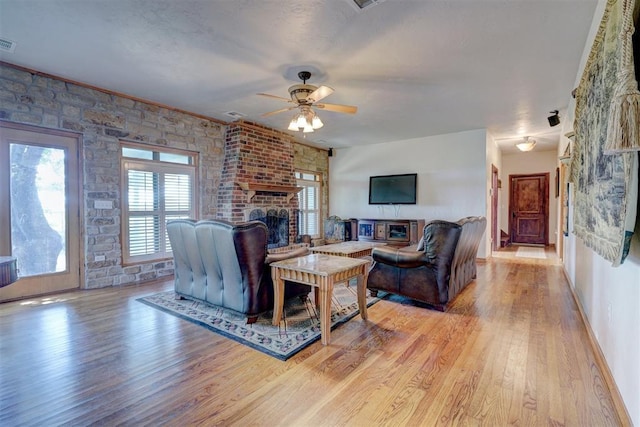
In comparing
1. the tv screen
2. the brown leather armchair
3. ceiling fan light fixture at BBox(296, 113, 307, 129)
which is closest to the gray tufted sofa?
the brown leather armchair

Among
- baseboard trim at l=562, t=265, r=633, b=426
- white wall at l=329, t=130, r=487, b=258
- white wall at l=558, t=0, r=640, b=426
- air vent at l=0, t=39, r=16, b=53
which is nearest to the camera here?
white wall at l=558, t=0, r=640, b=426

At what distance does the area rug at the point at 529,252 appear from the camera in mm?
6703

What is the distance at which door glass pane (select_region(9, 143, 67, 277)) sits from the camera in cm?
349

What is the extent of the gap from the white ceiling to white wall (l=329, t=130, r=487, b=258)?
1.59 m

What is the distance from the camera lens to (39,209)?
3.65m

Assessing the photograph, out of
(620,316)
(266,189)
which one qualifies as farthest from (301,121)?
(620,316)

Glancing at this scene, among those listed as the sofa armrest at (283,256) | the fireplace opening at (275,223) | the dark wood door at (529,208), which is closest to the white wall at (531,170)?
the dark wood door at (529,208)

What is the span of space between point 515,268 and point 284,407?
5.19 meters

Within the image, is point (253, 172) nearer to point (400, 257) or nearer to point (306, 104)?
point (306, 104)

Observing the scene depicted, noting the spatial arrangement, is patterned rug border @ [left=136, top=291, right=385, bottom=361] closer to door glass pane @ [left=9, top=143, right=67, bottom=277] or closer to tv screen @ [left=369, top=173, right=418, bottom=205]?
door glass pane @ [left=9, top=143, right=67, bottom=277]

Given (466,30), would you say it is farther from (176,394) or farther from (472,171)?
(472,171)

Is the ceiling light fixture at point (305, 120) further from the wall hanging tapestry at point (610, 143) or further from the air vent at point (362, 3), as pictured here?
the wall hanging tapestry at point (610, 143)

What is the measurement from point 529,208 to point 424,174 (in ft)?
14.0

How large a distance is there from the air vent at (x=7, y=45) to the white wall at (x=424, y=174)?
6093 millimetres
